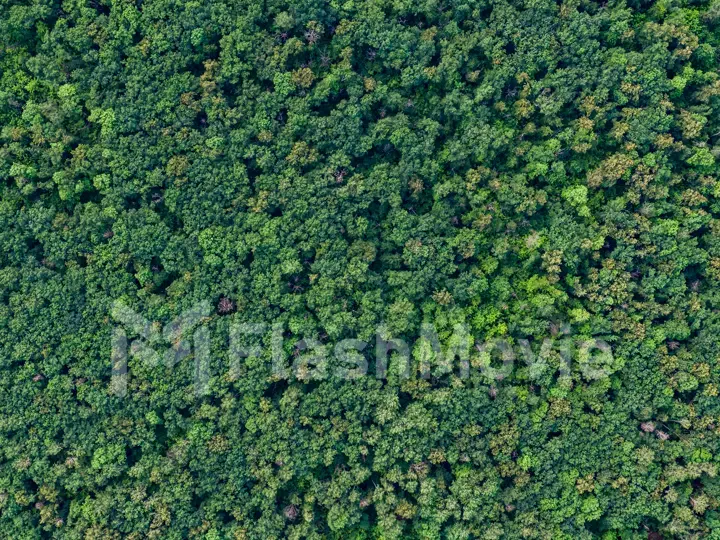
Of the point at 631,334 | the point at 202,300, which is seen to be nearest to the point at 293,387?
the point at 202,300

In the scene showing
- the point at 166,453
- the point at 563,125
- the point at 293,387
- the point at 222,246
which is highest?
the point at 563,125

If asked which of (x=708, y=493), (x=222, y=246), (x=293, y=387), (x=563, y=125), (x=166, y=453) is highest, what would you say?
(x=563, y=125)

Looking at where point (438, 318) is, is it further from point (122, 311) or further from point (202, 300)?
point (122, 311)

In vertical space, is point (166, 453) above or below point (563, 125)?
below

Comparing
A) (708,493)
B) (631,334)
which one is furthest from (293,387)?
(708,493)

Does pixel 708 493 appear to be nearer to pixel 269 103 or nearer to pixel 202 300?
pixel 202 300

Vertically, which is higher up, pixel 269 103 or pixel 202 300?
pixel 269 103
